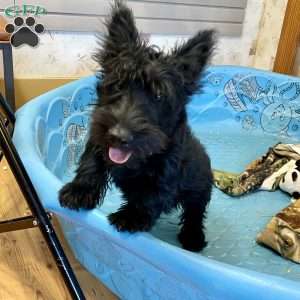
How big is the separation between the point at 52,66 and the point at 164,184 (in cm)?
184

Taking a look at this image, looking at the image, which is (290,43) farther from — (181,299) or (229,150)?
(181,299)

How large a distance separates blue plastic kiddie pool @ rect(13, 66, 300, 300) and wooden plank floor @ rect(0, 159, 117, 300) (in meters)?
0.09

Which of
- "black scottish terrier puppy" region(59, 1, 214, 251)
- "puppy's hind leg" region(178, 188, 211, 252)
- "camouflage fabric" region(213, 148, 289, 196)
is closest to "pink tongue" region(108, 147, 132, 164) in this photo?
"black scottish terrier puppy" region(59, 1, 214, 251)

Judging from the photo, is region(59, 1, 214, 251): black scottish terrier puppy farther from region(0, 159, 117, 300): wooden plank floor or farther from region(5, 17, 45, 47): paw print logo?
region(5, 17, 45, 47): paw print logo

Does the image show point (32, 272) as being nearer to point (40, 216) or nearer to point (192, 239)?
point (40, 216)

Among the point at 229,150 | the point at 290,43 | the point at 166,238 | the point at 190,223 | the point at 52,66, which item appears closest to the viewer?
the point at 190,223

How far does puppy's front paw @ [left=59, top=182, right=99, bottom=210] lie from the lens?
123cm

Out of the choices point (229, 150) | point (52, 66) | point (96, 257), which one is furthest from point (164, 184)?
point (52, 66)

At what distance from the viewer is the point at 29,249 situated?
1831 millimetres

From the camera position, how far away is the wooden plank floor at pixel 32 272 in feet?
5.31

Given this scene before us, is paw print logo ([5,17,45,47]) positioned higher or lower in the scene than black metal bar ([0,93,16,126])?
higher

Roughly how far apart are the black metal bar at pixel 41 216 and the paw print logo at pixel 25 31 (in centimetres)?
144

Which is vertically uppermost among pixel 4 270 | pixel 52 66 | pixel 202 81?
pixel 202 81
